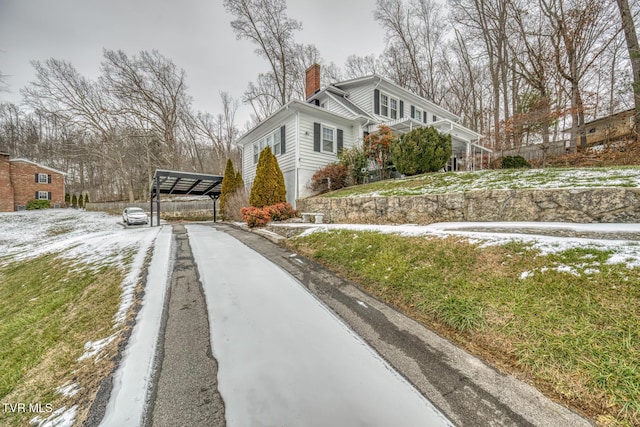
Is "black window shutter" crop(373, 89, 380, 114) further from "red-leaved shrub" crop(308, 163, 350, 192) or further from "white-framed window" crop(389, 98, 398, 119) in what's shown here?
"red-leaved shrub" crop(308, 163, 350, 192)

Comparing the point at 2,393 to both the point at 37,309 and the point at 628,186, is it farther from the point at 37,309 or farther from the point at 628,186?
the point at 628,186

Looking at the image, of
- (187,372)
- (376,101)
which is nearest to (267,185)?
(187,372)

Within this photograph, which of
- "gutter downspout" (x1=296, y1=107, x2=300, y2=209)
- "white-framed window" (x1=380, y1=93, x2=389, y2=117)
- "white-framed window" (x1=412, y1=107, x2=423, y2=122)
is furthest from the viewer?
"white-framed window" (x1=412, y1=107, x2=423, y2=122)

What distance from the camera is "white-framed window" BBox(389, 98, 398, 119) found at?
1520 cm

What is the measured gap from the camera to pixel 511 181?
245 inches

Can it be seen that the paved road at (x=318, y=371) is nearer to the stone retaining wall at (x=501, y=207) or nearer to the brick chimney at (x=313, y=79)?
the stone retaining wall at (x=501, y=207)

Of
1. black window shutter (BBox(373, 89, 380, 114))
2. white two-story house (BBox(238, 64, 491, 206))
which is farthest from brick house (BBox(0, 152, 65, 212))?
black window shutter (BBox(373, 89, 380, 114))

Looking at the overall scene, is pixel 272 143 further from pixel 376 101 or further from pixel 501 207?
pixel 501 207

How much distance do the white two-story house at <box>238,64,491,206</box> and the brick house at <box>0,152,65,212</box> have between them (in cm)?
2182

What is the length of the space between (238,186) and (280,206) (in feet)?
17.2

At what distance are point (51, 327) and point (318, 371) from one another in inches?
143

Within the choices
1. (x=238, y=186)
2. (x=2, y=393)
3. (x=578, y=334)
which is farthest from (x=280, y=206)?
(x=578, y=334)

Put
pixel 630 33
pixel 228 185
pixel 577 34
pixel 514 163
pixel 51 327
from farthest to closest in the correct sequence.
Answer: pixel 228 185 < pixel 514 163 < pixel 577 34 < pixel 630 33 < pixel 51 327

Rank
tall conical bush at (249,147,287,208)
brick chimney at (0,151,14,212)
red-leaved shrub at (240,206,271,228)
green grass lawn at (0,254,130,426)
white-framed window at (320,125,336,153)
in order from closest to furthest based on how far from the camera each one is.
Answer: green grass lawn at (0,254,130,426), red-leaved shrub at (240,206,271,228), tall conical bush at (249,147,287,208), white-framed window at (320,125,336,153), brick chimney at (0,151,14,212)
